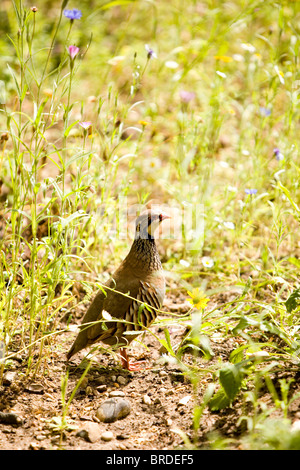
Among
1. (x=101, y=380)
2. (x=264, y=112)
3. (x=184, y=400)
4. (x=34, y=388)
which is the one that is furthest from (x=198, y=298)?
(x=264, y=112)

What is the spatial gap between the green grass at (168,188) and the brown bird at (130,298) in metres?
0.19

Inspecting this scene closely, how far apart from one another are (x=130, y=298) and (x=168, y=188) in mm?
1572

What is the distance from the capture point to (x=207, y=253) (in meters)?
4.75

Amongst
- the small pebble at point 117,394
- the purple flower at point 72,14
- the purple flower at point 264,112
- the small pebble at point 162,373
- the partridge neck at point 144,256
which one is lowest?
the small pebble at point 117,394

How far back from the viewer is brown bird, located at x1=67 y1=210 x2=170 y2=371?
340 cm

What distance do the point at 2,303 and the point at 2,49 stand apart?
4326 mm

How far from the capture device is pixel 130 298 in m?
3.40

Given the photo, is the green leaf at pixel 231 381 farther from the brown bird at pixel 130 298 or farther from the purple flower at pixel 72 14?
the purple flower at pixel 72 14

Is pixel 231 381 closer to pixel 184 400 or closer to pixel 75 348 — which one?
pixel 184 400

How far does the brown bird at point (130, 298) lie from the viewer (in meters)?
3.40

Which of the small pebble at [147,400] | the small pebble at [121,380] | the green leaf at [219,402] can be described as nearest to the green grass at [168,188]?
the green leaf at [219,402]

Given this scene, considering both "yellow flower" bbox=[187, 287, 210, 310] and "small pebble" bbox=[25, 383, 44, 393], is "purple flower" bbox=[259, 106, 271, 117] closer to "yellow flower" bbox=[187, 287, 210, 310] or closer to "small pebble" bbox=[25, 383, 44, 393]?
"yellow flower" bbox=[187, 287, 210, 310]

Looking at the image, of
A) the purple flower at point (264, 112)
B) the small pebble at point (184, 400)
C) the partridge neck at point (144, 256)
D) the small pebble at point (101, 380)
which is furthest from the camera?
the purple flower at point (264, 112)
